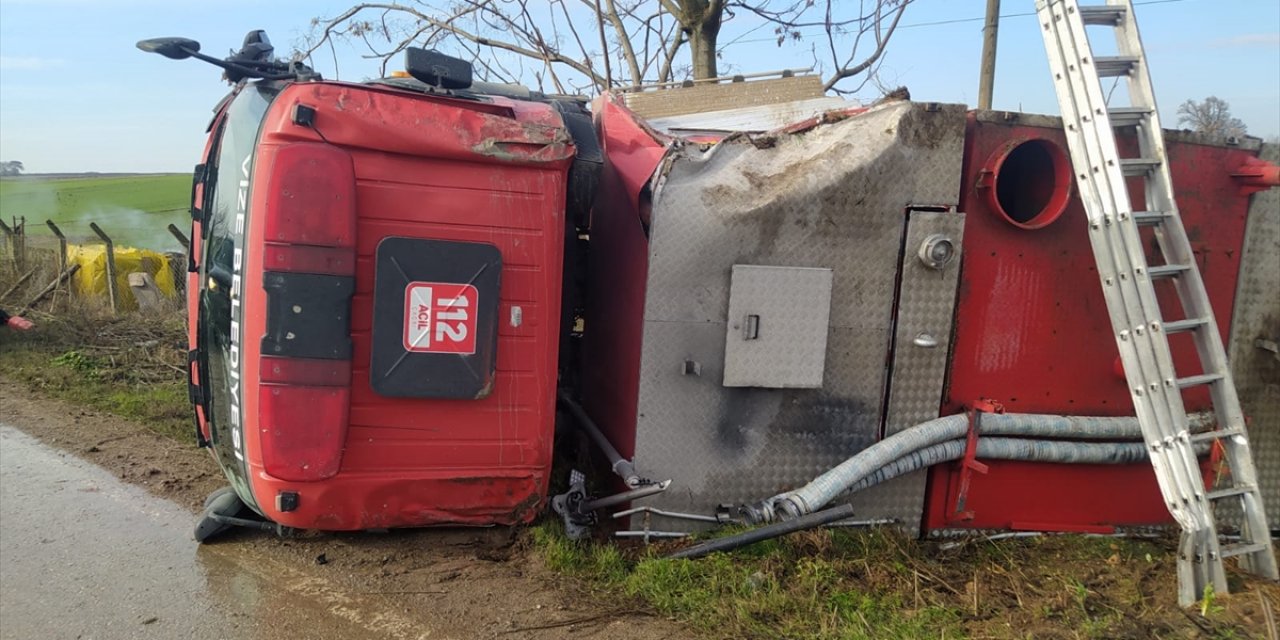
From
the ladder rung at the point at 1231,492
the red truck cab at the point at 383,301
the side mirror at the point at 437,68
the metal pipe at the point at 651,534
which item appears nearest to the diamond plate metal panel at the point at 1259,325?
the ladder rung at the point at 1231,492

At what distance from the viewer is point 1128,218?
3492 mm

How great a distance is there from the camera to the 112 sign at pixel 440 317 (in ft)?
11.2

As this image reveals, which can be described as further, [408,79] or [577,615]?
[408,79]

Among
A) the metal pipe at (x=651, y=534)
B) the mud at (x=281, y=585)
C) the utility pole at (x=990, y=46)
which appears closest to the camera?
the mud at (x=281, y=585)

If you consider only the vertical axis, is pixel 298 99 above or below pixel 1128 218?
above

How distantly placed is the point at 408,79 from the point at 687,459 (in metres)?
2.82

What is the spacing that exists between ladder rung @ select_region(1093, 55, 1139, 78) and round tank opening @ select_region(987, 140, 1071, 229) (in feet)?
1.35

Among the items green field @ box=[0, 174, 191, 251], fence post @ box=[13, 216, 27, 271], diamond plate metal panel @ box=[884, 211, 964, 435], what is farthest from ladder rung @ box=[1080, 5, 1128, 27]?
green field @ box=[0, 174, 191, 251]

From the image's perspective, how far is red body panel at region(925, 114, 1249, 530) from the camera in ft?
12.8

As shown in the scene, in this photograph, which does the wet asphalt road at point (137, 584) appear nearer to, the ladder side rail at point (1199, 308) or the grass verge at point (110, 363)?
the grass verge at point (110, 363)

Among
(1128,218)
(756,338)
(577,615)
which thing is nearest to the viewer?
(577,615)

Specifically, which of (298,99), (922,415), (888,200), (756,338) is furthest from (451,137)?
(922,415)

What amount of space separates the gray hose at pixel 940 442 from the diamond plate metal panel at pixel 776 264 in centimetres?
16

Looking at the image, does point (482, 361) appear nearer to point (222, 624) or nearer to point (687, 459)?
point (687, 459)
